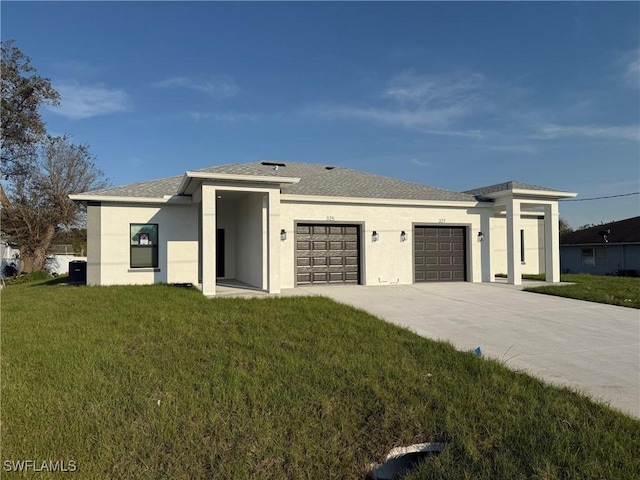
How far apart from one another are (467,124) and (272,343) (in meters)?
17.7

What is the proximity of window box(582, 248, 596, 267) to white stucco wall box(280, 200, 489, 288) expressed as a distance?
21.7 m

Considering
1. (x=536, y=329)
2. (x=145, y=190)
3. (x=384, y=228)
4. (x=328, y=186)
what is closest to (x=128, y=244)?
(x=145, y=190)

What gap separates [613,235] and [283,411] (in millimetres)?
34559

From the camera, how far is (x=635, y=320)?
8281 mm

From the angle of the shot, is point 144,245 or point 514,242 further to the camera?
point 514,242

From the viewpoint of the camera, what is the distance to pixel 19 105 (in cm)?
2514

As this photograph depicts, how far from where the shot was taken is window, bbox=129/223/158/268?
13.9 meters

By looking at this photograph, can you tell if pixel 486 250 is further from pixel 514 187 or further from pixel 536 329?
pixel 536 329

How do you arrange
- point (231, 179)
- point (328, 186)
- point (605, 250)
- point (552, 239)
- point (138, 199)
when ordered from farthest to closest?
point (605, 250) → point (328, 186) → point (552, 239) → point (138, 199) → point (231, 179)

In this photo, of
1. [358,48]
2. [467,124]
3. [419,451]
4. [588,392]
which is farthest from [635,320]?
[467,124]

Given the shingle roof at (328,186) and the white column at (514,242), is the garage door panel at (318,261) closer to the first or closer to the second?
the shingle roof at (328,186)

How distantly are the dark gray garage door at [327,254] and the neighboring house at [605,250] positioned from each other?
77.3 feet

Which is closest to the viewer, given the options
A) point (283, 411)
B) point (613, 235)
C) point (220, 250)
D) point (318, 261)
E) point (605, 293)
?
point (283, 411)

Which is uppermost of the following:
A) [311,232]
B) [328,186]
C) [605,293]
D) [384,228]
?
[328,186]
